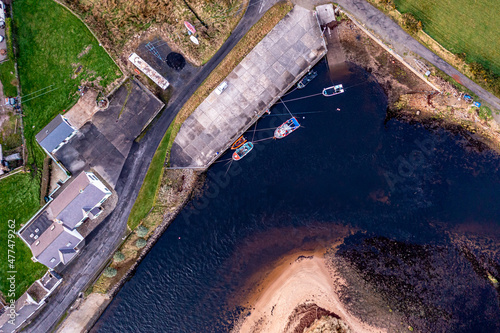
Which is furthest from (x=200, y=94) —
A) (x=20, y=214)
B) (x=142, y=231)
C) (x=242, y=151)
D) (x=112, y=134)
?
(x=20, y=214)

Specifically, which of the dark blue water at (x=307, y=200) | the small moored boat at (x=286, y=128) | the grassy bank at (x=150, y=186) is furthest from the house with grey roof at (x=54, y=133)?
the small moored boat at (x=286, y=128)

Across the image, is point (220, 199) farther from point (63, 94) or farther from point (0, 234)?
point (0, 234)

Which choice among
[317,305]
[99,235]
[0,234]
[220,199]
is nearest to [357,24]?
[220,199]

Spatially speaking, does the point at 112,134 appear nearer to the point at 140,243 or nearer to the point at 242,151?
the point at 140,243

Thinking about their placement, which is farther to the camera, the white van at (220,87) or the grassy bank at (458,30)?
the white van at (220,87)

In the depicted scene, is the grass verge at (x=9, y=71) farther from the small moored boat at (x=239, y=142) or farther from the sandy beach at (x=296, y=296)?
the sandy beach at (x=296, y=296)

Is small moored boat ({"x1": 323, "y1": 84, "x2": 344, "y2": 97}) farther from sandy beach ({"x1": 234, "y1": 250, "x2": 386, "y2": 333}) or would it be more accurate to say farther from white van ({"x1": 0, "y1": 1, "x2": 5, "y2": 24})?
white van ({"x1": 0, "y1": 1, "x2": 5, "y2": 24})
